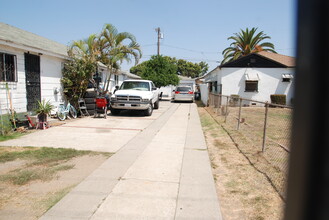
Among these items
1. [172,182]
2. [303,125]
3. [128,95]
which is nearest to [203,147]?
[172,182]

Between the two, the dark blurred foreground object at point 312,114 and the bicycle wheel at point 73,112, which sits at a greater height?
the dark blurred foreground object at point 312,114

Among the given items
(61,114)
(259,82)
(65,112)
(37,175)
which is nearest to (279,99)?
(259,82)

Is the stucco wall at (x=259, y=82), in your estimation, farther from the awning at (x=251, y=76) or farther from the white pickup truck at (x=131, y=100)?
the white pickup truck at (x=131, y=100)

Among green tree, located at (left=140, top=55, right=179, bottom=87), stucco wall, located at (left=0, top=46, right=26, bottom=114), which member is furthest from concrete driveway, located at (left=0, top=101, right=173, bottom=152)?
green tree, located at (left=140, top=55, right=179, bottom=87)

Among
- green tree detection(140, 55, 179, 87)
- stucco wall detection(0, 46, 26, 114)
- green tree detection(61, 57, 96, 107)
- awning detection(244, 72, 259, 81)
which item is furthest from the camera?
green tree detection(140, 55, 179, 87)

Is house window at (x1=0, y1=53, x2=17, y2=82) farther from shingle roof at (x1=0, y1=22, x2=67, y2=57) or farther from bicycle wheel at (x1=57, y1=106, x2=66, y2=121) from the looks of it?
bicycle wheel at (x1=57, y1=106, x2=66, y2=121)

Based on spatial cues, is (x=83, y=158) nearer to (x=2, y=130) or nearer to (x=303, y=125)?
(x=2, y=130)

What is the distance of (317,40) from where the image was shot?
78cm

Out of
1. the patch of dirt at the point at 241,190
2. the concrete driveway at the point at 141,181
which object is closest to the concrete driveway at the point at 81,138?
the concrete driveway at the point at 141,181

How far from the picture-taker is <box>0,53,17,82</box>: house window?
771cm

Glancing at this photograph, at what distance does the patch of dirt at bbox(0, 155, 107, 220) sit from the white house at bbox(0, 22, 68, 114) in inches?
174

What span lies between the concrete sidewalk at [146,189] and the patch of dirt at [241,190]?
17 cm

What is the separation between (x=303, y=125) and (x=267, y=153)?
18.5 feet

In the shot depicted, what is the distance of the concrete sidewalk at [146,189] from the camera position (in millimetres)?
2992
